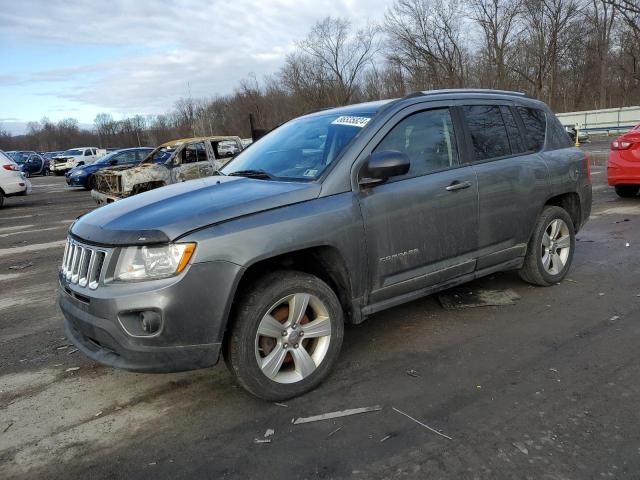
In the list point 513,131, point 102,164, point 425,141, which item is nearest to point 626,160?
point 513,131

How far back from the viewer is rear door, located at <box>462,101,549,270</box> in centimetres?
423

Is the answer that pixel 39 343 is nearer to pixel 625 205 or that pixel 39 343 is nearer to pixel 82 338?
pixel 82 338

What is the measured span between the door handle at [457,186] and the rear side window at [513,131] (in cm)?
89

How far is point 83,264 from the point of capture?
311 cm

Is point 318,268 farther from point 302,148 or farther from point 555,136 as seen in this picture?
point 555,136

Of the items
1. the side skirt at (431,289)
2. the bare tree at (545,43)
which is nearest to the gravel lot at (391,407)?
the side skirt at (431,289)

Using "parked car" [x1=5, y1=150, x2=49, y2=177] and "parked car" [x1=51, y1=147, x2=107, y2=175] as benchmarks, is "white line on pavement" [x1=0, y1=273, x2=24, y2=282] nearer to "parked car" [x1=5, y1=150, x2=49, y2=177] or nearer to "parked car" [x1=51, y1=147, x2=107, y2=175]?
"parked car" [x1=51, y1=147, x2=107, y2=175]

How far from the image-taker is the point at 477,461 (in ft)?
8.38

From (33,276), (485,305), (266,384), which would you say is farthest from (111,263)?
(33,276)

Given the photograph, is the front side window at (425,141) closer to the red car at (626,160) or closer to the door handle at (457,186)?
the door handle at (457,186)

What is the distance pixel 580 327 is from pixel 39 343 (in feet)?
15.0

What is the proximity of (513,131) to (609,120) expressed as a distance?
40964 mm

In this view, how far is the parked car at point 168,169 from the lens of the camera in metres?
12.8

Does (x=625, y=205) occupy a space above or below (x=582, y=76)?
below
